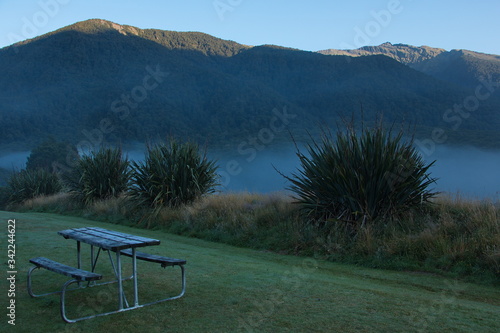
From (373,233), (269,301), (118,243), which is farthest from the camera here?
(373,233)

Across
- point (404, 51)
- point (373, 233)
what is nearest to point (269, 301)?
point (373, 233)

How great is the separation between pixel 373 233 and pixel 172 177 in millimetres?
7627

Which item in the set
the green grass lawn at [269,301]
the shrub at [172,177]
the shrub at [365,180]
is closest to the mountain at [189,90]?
the shrub at [172,177]

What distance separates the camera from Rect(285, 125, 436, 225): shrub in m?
9.81

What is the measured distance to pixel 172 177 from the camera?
48.5ft

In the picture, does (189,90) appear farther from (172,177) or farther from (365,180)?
(365,180)

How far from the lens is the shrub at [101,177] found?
61.5 ft

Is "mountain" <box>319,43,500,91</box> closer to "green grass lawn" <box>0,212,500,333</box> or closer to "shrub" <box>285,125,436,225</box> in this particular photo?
"shrub" <box>285,125,436,225</box>

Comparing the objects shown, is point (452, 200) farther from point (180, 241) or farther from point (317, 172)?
point (180, 241)

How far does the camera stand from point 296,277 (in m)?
6.62

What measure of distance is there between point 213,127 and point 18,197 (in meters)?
56.4

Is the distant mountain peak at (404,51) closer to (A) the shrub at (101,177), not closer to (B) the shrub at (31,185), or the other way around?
(B) the shrub at (31,185)

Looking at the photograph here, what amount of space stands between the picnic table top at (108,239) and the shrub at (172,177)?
8619 mm

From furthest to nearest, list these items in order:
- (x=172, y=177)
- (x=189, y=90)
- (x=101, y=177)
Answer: (x=189, y=90) < (x=101, y=177) < (x=172, y=177)
